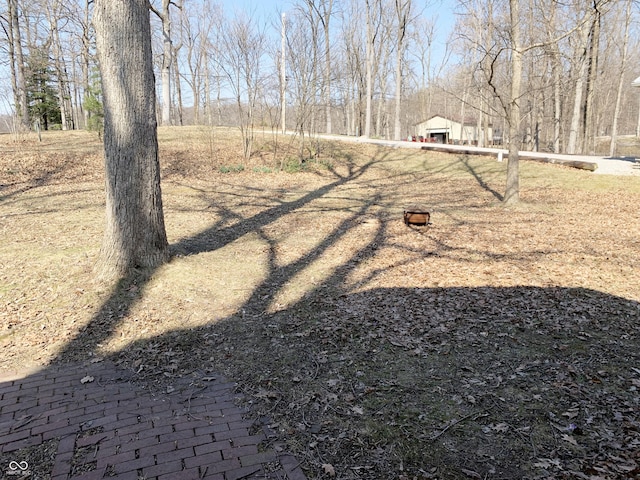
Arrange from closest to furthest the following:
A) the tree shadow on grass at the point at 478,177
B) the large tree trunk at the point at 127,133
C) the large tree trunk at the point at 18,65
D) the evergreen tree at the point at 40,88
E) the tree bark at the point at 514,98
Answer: the large tree trunk at the point at 127,133 < the tree bark at the point at 514,98 < the tree shadow on grass at the point at 478,177 < the large tree trunk at the point at 18,65 < the evergreen tree at the point at 40,88

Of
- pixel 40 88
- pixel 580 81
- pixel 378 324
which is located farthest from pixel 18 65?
pixel 580 81

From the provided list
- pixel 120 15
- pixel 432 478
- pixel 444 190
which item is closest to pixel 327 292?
pixel 432 478

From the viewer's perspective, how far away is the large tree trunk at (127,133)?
4.90 m

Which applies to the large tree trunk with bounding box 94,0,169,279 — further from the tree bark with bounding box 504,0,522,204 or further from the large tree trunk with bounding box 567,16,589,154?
the large tree trunk with bounding box 567,16,589,154

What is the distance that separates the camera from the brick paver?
2492 mm

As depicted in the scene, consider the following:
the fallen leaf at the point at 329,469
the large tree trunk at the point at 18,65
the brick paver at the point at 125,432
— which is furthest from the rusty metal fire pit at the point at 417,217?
the large tree trunk at the point at 18,65

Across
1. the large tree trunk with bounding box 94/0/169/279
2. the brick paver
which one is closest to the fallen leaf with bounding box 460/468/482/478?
the brick paver

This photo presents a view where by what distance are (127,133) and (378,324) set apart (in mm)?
3678

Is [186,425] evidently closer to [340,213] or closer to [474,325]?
[474,325]

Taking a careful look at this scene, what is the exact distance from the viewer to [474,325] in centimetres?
431

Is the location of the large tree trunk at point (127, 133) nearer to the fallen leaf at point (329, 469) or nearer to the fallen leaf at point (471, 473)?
the fallen leaf at point (329, 469)

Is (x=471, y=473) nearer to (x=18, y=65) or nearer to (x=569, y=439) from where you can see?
(x=569, y=439)

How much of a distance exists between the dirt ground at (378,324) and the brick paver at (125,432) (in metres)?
0.19

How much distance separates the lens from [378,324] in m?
4.42
